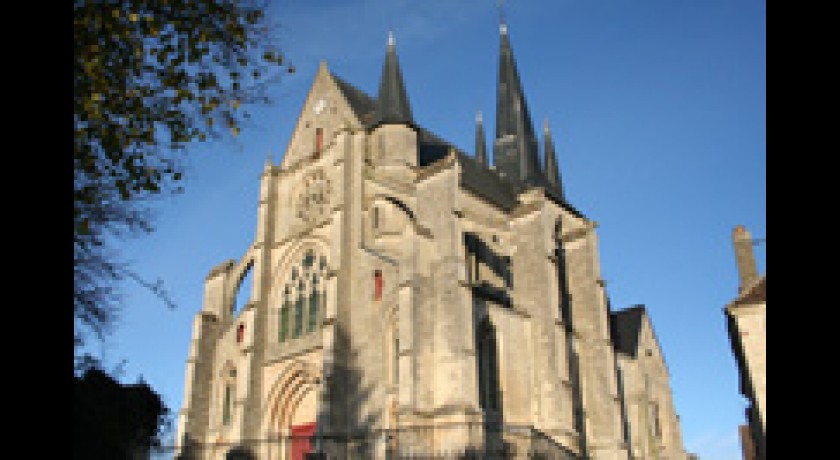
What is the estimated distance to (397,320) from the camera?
18.3 m

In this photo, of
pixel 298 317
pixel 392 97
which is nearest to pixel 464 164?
pixel 392 97

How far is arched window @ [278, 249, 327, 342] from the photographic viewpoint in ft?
69.3

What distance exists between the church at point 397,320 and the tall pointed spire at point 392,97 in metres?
0.06

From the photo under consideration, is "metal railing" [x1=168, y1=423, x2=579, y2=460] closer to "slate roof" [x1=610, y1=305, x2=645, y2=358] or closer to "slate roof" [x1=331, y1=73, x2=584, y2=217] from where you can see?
"slate roof" [x1=331, y1=73, x2=584, y2=217]

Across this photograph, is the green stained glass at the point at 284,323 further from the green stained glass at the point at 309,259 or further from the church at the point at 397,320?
the green stained glass at the point at 309,259

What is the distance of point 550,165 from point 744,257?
14.0 meters

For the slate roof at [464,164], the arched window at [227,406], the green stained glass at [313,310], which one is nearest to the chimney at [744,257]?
the slate roof at [464,164]

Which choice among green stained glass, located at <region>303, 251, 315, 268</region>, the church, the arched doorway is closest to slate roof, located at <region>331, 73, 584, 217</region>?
the church

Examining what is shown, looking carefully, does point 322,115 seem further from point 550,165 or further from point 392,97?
point 550,165

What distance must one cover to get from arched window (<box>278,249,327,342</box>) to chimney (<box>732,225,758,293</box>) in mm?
12331

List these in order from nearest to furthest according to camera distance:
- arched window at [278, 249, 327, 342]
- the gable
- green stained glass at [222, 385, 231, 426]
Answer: arched window at [278, 249, 327, 342]
green stained glass at [222, 385, 231, 426]
the gable
